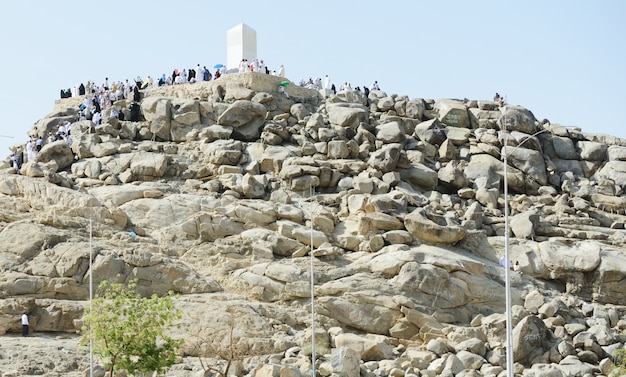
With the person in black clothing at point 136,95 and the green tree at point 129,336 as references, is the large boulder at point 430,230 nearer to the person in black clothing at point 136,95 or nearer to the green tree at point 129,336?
the green tree at point 129,336

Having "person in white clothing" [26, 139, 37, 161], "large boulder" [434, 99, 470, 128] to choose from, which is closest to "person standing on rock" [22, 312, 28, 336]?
"person in white clothing" [26, 139, 37, 161]

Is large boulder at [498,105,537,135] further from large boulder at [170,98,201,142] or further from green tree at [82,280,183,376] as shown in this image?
green tree at [82,280,183,376]

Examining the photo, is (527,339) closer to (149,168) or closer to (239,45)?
(149,168)

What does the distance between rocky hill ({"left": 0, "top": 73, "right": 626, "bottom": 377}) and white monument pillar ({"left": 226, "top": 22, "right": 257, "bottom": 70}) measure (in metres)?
4.15

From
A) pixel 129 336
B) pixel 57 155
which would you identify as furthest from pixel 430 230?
pixel 57 155

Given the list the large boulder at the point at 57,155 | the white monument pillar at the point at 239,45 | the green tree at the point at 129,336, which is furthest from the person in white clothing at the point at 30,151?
the green tree at the point at 129,336

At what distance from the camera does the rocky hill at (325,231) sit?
41.8 metres

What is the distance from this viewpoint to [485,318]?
145 ft

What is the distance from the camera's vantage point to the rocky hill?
41844 millimetres

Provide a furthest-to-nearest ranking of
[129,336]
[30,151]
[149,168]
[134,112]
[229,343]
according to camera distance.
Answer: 1. [134,112]
2. [30,151]
3. [149,168]
4. [229,343]
5. [129,336]

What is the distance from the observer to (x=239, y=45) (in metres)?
66.8

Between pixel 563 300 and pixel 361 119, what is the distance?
63.2 ft

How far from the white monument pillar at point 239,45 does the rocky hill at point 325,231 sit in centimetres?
415

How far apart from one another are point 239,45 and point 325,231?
21367 mm
